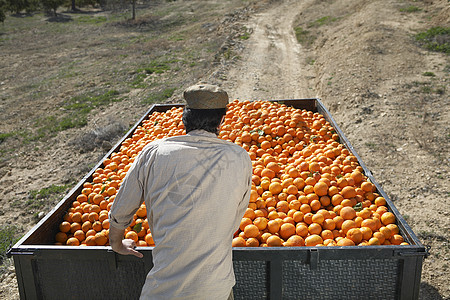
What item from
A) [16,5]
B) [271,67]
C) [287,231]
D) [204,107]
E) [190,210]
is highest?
[16,5]

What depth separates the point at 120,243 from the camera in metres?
2.75

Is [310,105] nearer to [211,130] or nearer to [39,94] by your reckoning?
[211,130]

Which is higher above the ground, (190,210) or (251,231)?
(190,210)

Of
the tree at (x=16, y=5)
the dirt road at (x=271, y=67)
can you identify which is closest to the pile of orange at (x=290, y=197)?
the dirt road at (x=271, y=67)

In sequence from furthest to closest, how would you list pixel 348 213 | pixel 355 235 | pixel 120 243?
pixel 348 213 → pixel 355 235 → pixel 120 243

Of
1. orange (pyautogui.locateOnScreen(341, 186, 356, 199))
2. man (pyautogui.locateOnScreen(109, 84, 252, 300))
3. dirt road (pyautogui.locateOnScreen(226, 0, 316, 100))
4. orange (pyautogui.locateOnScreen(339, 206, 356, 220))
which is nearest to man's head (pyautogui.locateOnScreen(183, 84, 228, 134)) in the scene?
man (pyautogui.locateOnScreen(109, 84, 252, 300))

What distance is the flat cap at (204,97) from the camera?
232cm

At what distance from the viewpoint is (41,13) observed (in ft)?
140

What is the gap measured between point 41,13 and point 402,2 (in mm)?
39589

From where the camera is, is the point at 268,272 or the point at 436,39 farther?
the point at 436,39

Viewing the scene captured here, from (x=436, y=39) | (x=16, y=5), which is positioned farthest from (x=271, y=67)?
(x=16, y=5)

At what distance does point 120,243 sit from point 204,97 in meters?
1.31

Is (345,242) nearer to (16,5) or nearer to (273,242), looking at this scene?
(273,242)

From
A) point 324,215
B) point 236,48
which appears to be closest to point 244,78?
point 236,48
